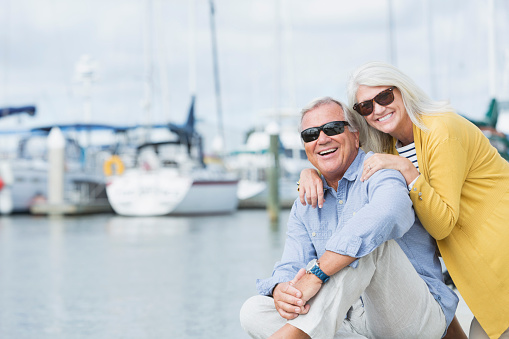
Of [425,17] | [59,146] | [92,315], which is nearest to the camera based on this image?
[92,315]

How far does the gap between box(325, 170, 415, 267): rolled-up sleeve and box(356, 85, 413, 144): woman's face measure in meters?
0.29

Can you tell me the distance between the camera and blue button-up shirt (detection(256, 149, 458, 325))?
→ 2.29 metres

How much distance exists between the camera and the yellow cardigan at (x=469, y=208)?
2414 mm

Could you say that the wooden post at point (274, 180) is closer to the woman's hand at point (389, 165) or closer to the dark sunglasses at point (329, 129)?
the dark sunglasses at point (329, 129)

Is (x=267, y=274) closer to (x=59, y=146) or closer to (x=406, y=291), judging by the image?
(x=406, y=291)

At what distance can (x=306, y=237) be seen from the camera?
277cm

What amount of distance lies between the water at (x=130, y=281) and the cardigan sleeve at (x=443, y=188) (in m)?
2.19

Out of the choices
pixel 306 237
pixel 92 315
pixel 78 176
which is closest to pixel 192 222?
pixel 78 176

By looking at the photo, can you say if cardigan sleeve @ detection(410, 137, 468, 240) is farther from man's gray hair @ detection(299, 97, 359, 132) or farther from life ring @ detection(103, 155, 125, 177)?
life ring @ detection(103, 155, 125, 177)

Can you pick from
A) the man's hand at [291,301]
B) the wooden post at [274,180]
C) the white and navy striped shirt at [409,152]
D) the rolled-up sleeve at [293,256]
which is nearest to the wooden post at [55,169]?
the wooden post at [274,180]

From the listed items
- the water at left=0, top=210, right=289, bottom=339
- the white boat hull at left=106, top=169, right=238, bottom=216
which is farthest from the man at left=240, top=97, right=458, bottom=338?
the white boat hull at left=106, top=169, right=238, bottom=216

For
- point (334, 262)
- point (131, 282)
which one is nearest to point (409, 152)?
point (334, 262)

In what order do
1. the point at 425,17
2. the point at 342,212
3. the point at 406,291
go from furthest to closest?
the point at 425,17 → the point at 342,212 → the point at 406,291

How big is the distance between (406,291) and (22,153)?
25797mm
